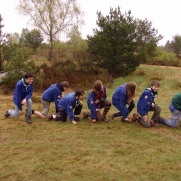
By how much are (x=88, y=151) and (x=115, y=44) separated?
12047 millimetres

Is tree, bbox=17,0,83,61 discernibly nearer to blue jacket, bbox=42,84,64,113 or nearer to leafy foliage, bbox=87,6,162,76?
leafy foliage, bbox=87,6,162,76

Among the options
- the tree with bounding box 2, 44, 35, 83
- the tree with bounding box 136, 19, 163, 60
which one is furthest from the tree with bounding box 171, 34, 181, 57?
the tree with bounding box 2, 44, 35, 83

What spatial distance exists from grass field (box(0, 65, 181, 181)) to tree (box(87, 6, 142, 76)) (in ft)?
32.1

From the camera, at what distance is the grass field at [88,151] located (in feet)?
10.1

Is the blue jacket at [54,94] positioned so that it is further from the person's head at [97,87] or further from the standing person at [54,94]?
the person's head at [97,87]

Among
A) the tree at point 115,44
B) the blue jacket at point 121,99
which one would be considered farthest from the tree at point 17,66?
the blue jacket at point 121,99

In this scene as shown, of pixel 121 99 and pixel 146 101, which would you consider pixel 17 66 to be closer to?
pixel 121 99

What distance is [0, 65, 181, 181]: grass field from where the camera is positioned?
3.07 meters

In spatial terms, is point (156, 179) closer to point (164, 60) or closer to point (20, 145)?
point (20, 145)

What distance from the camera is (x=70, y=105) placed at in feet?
17.2

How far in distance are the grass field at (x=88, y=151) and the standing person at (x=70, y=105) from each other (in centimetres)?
20

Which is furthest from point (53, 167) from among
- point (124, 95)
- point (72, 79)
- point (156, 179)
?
point (72, 79)

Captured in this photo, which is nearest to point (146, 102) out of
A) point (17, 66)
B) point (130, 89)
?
point (130, 89)

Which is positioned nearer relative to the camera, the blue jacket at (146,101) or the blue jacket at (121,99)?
the blue jacket at (146,101)
